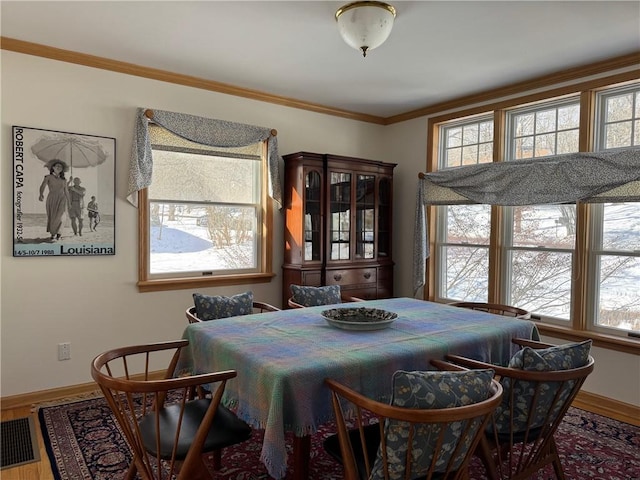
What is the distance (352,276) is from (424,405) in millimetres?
3154

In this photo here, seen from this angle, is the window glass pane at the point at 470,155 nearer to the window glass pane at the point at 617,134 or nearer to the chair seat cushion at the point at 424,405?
the window glass pane at the point at 617,134

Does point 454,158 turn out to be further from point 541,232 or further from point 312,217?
point 312,217

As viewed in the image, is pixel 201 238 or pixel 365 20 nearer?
pixel 365 20

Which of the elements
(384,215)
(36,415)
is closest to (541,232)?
(384,215)

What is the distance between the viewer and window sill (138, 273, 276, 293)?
12.3 ft

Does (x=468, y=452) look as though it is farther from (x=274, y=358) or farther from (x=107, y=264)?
(x=107, y=264)

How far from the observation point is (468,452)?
1.56 meters

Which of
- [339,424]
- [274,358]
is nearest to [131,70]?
[274,358]

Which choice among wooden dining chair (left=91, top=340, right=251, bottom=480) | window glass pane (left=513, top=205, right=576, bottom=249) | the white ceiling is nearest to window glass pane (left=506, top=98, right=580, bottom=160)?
the white ceiling

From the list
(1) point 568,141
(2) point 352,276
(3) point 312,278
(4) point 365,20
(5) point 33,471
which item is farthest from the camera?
(2) point 352,276

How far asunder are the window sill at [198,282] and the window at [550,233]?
1858 mm

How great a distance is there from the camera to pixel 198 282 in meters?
3.97

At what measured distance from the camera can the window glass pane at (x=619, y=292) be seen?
131 inches

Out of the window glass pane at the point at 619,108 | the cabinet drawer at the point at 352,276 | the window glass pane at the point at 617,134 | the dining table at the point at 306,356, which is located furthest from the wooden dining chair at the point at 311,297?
the window glass pane at the point at 619,108
